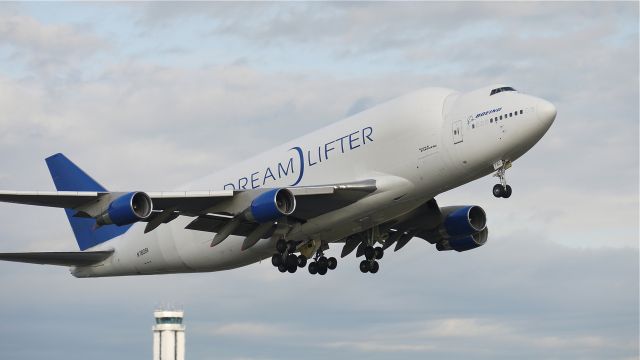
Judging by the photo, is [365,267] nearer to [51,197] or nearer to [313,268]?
[313,268]

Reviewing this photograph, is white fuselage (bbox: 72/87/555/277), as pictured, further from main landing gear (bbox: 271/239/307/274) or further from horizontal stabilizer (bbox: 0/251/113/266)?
horizontal stabilizer (bbox: 0/251/113/266)

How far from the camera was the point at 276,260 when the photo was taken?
53.2 m

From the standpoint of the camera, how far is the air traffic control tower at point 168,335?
11531 centimetres

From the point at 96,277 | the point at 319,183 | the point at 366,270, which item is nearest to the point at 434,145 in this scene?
the point at 319,183

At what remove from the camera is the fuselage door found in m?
47.4

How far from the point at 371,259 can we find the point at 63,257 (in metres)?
14.8

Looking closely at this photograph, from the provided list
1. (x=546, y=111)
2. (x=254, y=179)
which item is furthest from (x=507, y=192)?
(x=254, y=179)

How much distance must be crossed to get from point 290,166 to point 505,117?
10.1 m

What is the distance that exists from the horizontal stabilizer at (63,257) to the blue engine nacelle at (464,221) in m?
16.4

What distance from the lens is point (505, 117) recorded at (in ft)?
154

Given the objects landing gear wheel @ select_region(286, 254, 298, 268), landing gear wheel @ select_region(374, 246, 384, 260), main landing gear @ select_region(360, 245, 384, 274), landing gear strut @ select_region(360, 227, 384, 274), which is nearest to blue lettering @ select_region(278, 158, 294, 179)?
landing gear wheel @ select_region(286, 254, 298, 268)

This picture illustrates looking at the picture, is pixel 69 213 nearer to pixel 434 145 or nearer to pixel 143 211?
pixel 143 211

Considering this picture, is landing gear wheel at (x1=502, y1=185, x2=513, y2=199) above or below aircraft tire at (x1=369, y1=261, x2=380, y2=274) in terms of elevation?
below

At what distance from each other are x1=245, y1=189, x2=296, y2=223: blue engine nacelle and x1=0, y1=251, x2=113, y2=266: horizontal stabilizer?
13.2 m
